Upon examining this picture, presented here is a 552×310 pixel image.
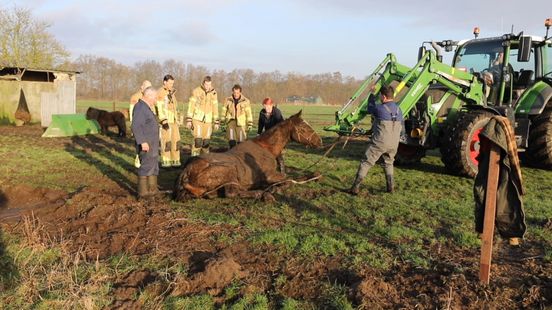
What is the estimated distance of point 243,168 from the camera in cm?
682

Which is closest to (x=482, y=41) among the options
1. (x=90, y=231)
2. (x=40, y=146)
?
(x=90, y=231)

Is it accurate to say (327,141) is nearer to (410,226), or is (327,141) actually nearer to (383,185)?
(383,185)

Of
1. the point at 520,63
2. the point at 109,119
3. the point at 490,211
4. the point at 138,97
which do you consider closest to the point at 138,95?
the point at 138,97

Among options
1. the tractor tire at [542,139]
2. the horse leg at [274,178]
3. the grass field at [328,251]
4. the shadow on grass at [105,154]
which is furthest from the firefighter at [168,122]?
the tractor tire at [542,139]

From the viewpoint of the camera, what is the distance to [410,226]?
532cm

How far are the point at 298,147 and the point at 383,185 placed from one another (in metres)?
5.20

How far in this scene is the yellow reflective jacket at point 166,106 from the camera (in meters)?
8.35

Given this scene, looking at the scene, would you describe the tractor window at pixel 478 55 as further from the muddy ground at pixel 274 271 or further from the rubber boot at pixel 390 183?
the muddy ground at pixel 274 271

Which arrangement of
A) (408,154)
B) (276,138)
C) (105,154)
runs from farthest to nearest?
(105,154) → (408,154) → (276,138)

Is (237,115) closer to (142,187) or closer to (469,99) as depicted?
(142,187)

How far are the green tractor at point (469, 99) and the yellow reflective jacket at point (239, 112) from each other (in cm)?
203

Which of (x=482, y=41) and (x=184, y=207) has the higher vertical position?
(x=482, y=41)

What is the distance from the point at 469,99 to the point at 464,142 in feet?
5.24

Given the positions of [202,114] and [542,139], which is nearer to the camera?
[542,139]
